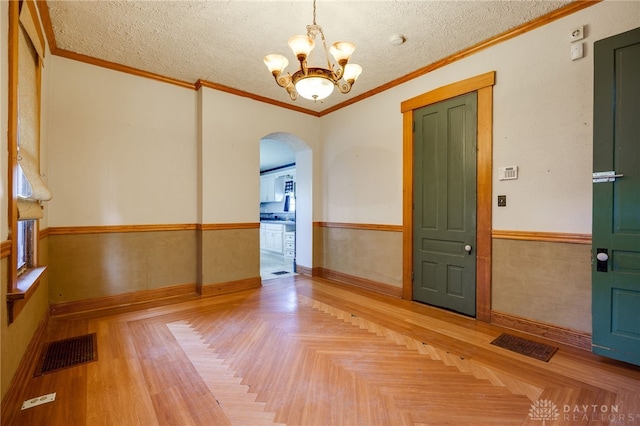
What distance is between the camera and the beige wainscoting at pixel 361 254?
13.4 ft

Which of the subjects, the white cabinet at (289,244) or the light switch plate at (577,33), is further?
the white cabinet at (289,244)

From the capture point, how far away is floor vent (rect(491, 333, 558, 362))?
2436 mm

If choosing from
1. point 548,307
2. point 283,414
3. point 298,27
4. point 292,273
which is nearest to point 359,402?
point 283,414

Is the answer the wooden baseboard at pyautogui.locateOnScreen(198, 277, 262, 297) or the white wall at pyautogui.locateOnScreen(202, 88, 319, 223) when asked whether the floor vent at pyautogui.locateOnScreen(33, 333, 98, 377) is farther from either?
the white wall at pyautogui.locateOnScreen(202, 88, 319, 223)

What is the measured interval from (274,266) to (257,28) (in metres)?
4.32

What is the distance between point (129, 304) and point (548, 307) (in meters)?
4.42

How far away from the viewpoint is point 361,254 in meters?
4.55

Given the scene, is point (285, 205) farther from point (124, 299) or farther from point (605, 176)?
point (605, 176)

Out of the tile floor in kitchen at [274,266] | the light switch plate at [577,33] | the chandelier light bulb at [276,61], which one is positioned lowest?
the tile floor in kitchen at [274,266]

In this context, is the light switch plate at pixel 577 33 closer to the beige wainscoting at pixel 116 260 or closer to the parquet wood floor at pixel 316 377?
the parquet wood floor at pixel 316 377

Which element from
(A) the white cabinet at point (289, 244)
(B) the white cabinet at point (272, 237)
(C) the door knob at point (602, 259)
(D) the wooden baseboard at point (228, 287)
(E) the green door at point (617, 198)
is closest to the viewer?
(E) the green door at point (617, 198)

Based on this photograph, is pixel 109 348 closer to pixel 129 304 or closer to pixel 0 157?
pixel 129 304

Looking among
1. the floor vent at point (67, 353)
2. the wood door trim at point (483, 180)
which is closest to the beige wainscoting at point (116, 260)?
the floor vent at point (67, 353)

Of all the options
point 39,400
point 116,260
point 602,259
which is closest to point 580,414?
point 602,259
